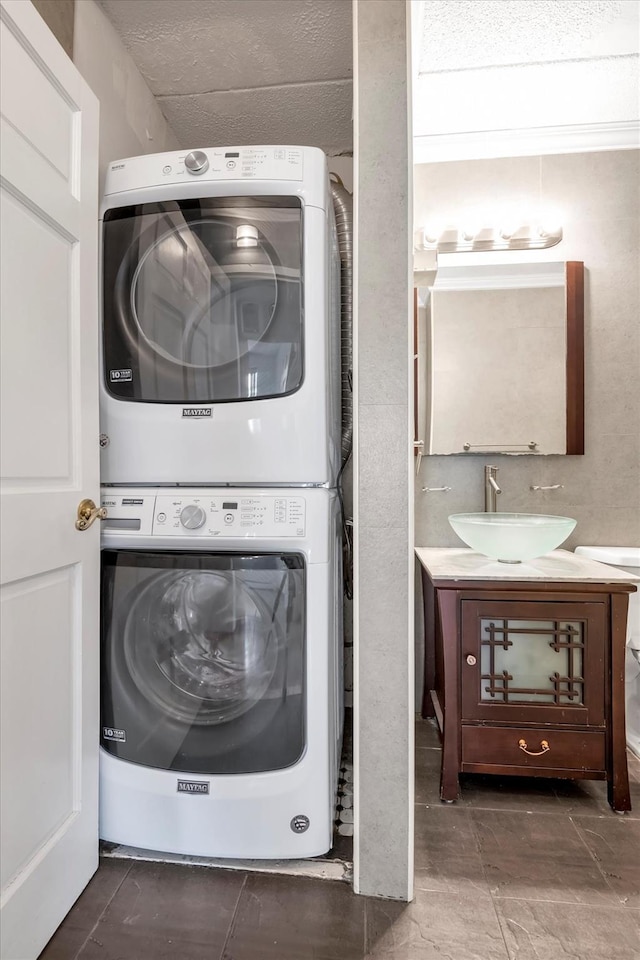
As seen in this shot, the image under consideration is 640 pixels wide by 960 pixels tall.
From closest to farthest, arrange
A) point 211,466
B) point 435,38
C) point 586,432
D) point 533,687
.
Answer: point 211,466 < point 533,687 < point 435,38 < point 586,432

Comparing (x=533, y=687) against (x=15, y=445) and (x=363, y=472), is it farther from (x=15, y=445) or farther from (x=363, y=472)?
(x=15, y=445)

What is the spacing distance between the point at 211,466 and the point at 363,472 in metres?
0.38

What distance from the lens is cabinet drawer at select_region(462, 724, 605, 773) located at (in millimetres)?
1597

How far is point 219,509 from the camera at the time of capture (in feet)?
4.32

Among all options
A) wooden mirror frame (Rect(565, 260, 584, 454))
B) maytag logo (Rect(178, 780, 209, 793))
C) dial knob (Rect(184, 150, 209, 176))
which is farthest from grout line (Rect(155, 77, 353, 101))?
maytag logo (Rect(178, 780, 209, 793))

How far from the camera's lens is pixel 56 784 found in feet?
3.82

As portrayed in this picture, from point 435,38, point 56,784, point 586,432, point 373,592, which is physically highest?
point 435,38

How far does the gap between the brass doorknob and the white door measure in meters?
0.02

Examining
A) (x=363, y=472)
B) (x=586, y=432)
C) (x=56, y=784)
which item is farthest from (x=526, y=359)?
(x=56, y=784)

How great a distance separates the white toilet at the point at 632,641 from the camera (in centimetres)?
188

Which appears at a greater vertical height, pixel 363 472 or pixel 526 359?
pixel 526 359

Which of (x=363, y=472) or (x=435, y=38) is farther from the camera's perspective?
(x=435, y=38)

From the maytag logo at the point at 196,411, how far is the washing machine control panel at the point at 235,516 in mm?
199

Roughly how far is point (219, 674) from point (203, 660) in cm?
5
